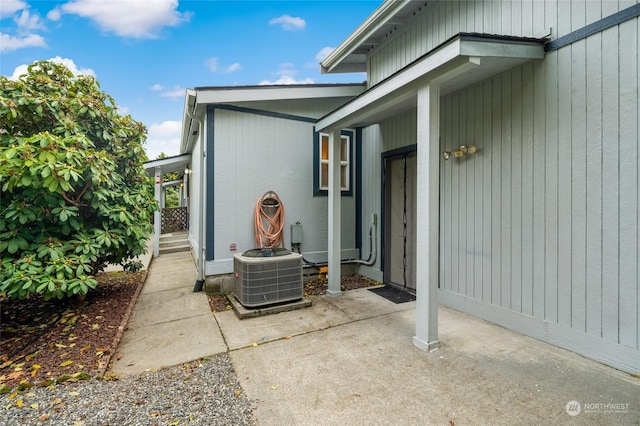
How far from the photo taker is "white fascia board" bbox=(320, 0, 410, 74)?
4.40 metres

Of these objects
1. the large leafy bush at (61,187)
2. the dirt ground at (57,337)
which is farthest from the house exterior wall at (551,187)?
the large leafy bush at (61,187)

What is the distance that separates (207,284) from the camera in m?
4.68

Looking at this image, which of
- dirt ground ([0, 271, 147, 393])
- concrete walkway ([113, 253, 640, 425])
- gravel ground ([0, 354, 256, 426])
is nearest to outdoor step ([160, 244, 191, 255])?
dirt ground ([0, 271, 147, 393])

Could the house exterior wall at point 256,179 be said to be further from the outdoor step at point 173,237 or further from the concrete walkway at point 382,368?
the outdoor step at point 173,237

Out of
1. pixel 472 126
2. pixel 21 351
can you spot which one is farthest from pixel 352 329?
pixel 21 351

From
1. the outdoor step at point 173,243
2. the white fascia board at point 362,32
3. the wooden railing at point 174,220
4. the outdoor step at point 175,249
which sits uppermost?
the white fascia board at point 362,32

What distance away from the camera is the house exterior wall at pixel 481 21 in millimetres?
2604

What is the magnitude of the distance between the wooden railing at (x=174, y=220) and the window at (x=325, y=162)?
25.5 ft

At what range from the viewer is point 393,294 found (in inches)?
183

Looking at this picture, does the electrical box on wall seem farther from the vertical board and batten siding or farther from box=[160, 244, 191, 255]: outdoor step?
box=[160, 244, 191, 255]: outdoor step

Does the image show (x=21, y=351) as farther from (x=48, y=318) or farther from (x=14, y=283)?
(x=48, y=318)

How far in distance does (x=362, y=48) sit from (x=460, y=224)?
12.7ft

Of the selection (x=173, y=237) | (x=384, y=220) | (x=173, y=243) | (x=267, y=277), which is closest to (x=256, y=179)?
(x=267, y=277)

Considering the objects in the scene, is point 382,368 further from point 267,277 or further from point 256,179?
point 256,179
